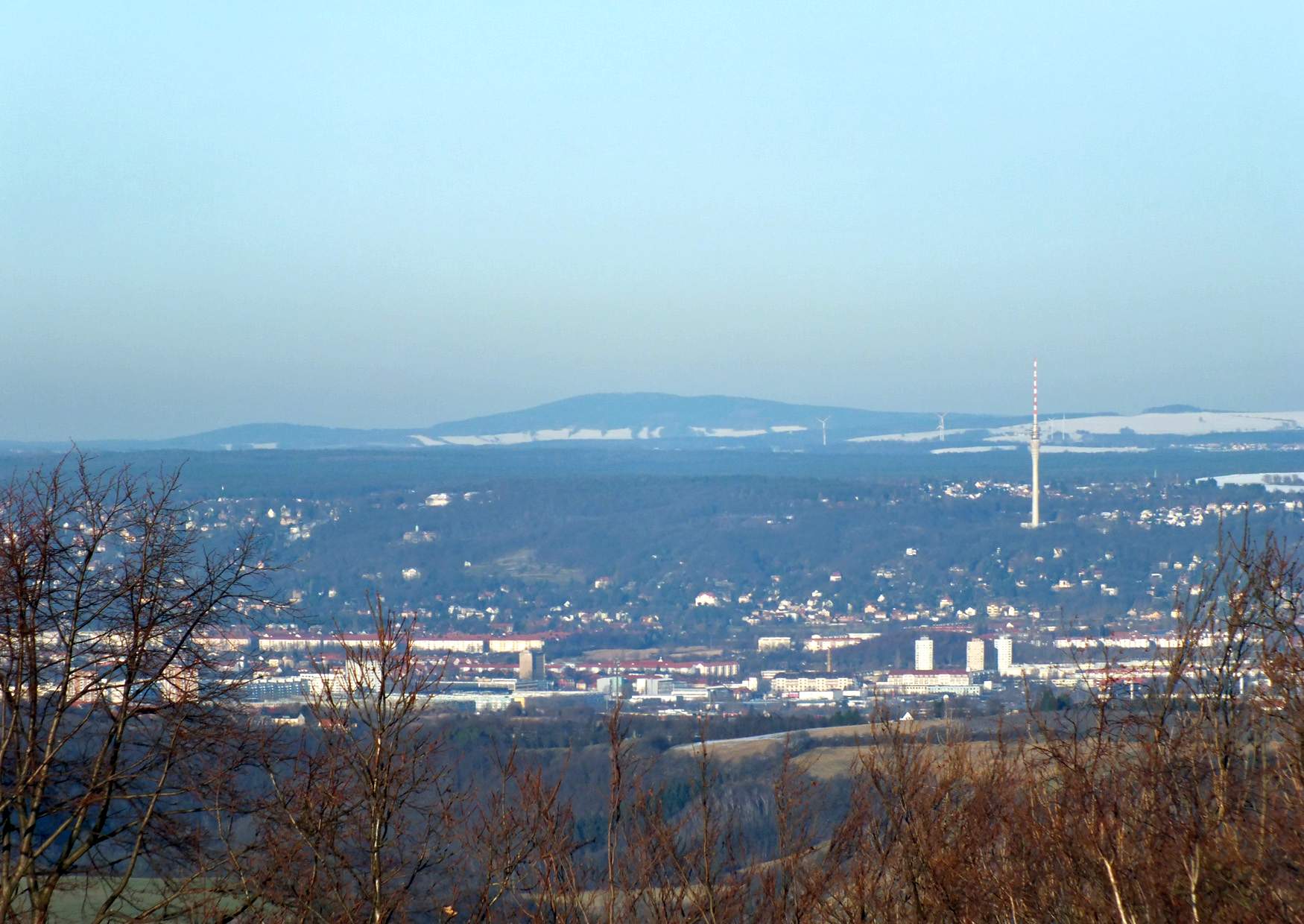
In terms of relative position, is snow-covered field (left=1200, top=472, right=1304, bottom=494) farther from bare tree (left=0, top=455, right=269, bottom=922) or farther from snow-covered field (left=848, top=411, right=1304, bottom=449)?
bare tree (left=0, top=455, right=269, bottom=922)

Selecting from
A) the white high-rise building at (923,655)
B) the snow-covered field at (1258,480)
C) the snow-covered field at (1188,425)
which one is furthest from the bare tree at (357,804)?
the snow-covered field at (1188,425)

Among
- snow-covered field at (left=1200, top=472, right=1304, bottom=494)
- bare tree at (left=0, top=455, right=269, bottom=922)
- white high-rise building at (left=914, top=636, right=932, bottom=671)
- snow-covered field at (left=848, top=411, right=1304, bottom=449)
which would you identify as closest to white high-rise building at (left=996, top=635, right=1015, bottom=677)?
white high-rise building at (left=914, top=636, right=932, bottom=671)

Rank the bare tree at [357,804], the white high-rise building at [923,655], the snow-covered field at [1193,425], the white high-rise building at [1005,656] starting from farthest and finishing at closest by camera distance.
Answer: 1. the snow-covered field at [1193,425]
2. the white high-rise building at [923,655]
3. the white high-rise building at [1005,656]
4. the bare tree at [357,804]

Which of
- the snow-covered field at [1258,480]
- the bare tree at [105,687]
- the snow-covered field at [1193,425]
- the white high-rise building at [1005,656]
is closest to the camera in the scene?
the bare tree at [105,687]

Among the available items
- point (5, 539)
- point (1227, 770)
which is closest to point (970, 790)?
point (1227, 770)

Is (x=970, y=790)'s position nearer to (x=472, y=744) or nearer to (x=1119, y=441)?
(x=472, y=744)

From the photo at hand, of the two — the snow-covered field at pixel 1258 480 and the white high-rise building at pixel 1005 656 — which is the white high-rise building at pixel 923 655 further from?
the snow-covered field at pixel 1258 480

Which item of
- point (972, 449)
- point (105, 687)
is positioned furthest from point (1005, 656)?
point (972, 449)
